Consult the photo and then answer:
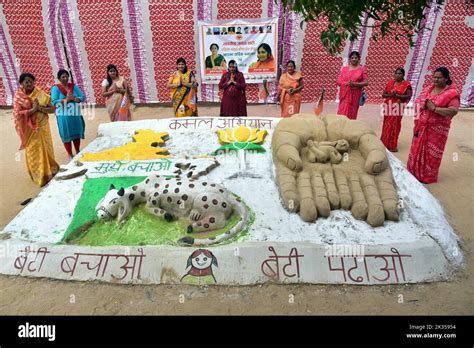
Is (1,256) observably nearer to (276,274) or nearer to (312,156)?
(276,274)

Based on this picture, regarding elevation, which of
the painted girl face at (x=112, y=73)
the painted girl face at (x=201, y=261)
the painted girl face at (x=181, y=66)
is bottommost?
the painted girl face at (x=201, y=261)

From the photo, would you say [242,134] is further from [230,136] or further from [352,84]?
[352,84]

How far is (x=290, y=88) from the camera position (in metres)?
6.94

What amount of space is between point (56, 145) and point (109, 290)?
4968mm

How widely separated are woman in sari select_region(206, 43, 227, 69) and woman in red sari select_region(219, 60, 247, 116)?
251 centimetres

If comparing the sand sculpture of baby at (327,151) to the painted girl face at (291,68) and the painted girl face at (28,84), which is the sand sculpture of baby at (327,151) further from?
the painted girl face at (28,84)

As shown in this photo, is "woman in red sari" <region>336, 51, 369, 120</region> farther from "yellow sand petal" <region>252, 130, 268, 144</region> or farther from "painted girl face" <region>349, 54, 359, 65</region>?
"yellow sand petal" <region>252, 130, 268, 144</region>

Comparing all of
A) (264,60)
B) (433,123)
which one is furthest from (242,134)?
(264,60)

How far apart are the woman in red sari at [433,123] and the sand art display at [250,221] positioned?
41.4 inches

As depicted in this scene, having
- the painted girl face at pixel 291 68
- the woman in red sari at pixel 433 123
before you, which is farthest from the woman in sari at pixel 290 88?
the woman in red sari at pixel 433 123

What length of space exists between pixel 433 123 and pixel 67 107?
5.54 metres

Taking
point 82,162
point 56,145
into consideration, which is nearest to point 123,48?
point 56,145

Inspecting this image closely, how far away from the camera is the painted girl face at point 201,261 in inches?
132

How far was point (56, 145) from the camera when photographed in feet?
24.0
